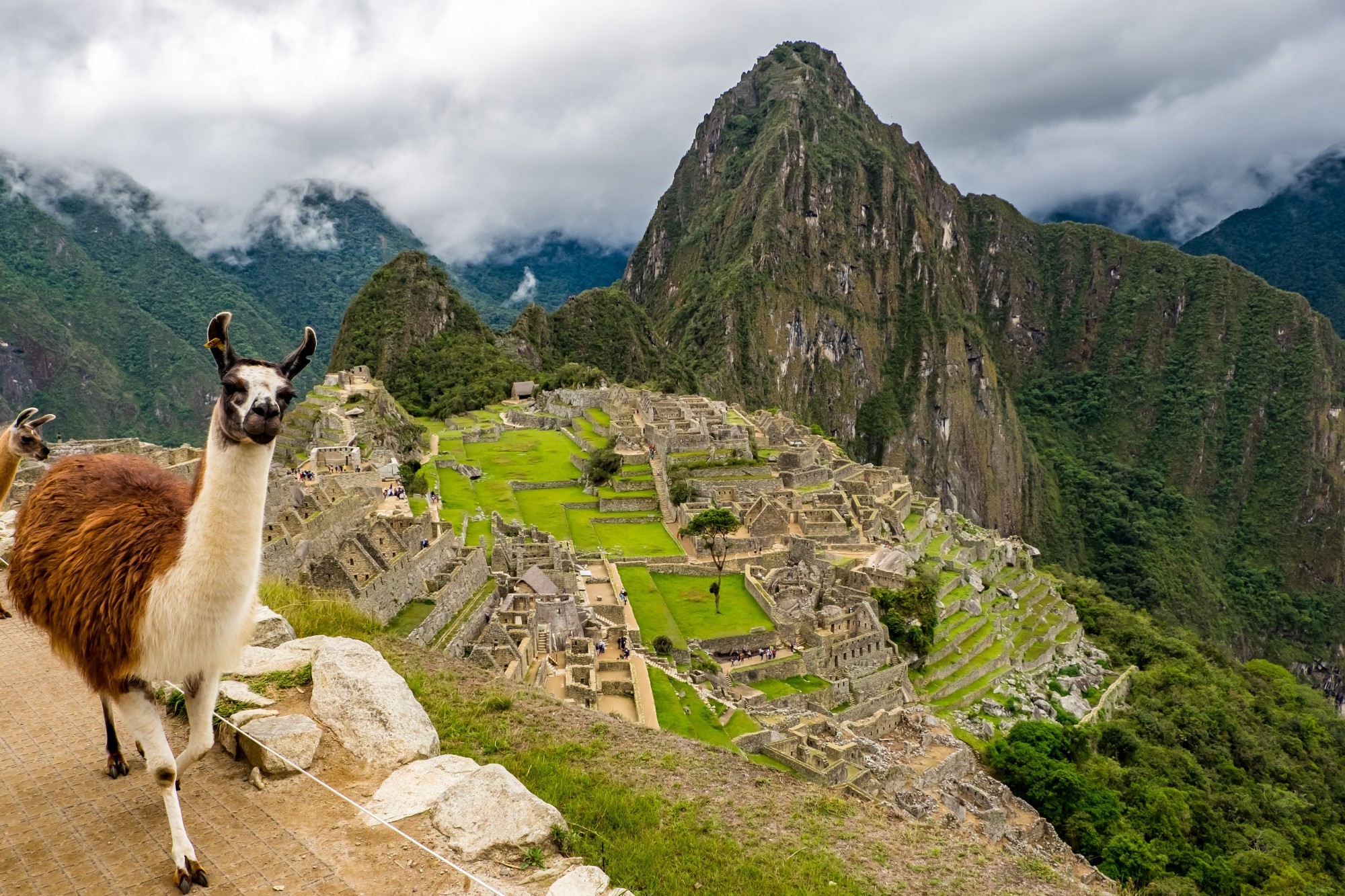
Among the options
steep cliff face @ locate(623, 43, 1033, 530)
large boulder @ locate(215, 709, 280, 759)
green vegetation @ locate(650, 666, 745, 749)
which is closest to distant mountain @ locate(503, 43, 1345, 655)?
steep cliff face @ locate(623, 43, 1033, 530)

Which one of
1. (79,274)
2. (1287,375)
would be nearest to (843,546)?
(79,274)

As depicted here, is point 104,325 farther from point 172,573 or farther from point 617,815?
point 617,815

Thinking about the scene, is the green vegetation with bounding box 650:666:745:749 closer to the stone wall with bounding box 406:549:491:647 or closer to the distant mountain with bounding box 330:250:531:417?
the stone wall with bounding box 406:549:491:647

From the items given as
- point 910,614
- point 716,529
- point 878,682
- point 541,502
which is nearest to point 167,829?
point 878,682

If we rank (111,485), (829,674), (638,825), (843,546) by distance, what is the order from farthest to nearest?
(843,546), (829,674), (638,825), (111,485)

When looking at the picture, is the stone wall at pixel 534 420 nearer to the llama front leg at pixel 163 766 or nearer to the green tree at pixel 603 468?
the green tree at pixel 603 468

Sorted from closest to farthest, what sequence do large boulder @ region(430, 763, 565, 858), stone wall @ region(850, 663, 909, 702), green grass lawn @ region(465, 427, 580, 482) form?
1. large boulder @ region(430, 763, 565, 858)
2. stone wall @ region(850, 663, 909, 702)
3. green grass lawn @ region(465, 427, 580, 482)

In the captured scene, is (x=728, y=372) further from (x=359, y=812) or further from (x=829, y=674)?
(x=359, y=812)
